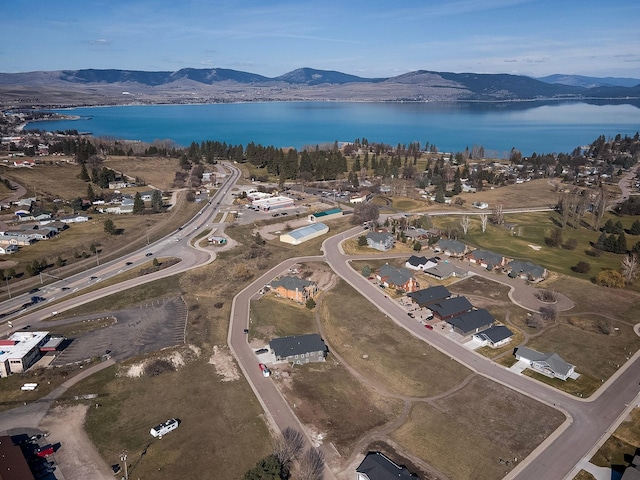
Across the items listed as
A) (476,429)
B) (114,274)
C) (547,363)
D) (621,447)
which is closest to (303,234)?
(114,274)

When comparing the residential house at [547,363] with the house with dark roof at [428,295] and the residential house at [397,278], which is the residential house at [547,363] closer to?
the house with dark roof at [428,295]

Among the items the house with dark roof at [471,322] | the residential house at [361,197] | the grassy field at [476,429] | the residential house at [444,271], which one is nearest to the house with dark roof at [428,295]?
the house with dark roof at [471,322]

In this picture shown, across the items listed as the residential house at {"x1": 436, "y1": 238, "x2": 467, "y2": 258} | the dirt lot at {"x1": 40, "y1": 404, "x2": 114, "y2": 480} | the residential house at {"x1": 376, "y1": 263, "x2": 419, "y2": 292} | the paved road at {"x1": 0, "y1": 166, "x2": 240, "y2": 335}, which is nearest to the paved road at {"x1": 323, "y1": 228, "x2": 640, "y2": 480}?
the residential house at {"x1": 376, "y1": 263, "x2": 419, "y2": 292}

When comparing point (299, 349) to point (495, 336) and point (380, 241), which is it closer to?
point (495, 336)

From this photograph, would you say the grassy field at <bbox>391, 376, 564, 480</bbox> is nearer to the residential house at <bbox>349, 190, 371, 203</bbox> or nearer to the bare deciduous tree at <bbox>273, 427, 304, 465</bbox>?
the bare deciduous tree at <bbox>273, 427, 304, 465</bbox>

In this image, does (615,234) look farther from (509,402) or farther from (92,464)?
(92,464)
